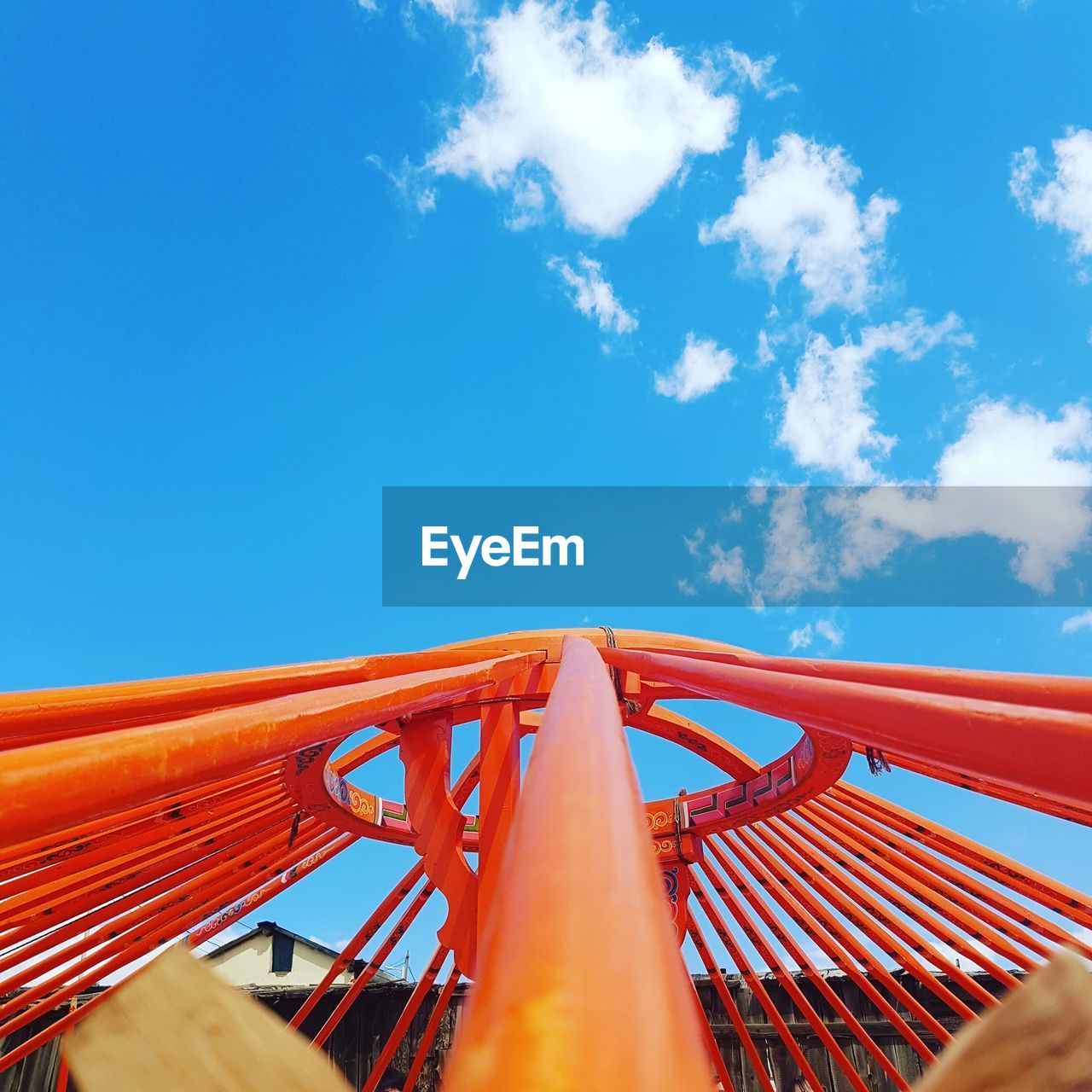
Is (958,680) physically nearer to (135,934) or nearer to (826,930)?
(826,930)

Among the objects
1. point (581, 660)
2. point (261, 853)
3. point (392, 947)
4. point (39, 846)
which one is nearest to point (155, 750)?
point (581, 660)

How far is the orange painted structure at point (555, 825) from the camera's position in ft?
2.69

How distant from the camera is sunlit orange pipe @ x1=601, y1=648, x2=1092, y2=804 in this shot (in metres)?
1.53

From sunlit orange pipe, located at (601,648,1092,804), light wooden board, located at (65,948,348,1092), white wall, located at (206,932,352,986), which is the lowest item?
light wooden board, located at (65,948,348,1092)

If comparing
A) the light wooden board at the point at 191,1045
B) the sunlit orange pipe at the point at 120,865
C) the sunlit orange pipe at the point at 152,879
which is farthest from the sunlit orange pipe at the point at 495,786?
the light wooden board at the point at 191,1045

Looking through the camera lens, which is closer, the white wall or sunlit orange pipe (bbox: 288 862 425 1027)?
sunlit orange pipe (bbox: 288 862 425 1027)

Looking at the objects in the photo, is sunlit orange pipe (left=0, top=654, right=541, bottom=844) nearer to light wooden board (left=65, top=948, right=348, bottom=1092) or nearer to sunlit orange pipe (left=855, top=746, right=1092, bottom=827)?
light wooden board (left=65, top=948, right=348, bottom=1092)

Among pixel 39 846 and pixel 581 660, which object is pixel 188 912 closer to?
pixel 39 846

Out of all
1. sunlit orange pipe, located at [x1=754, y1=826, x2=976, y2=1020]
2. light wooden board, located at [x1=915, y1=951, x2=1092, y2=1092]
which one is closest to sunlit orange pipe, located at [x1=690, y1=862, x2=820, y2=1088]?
sunlit orange pipe, located at [x1=754, y1=826, x2=976, y2=1020]

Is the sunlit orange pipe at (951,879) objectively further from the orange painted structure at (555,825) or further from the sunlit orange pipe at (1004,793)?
the sunlit orange pipe at (1004,793)

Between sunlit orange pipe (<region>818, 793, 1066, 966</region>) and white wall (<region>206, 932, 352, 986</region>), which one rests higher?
white wall (<region>206, 932, 352, 986</region>)

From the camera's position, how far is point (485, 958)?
0.87m

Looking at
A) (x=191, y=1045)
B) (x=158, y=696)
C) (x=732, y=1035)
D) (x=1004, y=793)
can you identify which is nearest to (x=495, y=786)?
(x=158, y=696)

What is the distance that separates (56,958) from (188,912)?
104cm
